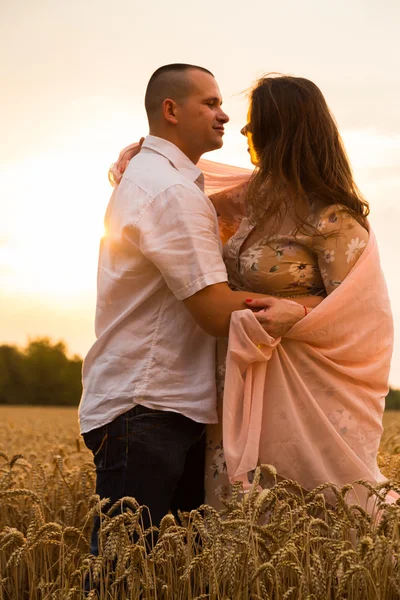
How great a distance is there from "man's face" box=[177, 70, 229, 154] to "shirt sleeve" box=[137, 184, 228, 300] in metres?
0.50

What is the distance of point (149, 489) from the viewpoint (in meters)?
3.54

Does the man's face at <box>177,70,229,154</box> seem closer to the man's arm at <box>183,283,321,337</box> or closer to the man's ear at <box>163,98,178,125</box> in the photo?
the man's ear at <box>163,98,178,125</box>

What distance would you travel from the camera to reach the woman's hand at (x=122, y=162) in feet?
13.7

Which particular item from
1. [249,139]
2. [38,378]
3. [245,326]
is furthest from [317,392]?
[38,378]

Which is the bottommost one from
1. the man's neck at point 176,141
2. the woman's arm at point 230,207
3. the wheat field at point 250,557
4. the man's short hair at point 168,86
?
the wheat field at point 250,557

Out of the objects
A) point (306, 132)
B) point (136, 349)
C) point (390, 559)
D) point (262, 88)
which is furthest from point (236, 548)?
point (262, 88)

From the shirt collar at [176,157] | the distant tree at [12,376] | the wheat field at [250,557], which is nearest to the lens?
the wheat field at [250,557]

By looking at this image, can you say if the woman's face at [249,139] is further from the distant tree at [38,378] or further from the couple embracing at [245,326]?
the distant tree at [38,378]

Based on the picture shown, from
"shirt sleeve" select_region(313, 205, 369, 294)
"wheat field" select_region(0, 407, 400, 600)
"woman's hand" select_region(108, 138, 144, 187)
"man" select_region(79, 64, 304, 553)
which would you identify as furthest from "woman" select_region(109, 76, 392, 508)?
"woman's hand" select_region(108, 138, 144, 187)

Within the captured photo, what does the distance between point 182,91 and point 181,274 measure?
1.10 metres

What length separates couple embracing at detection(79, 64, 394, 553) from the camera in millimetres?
3531

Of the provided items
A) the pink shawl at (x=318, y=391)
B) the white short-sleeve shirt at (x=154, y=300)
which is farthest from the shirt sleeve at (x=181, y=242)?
the pink shawl at (x=318, y=391)

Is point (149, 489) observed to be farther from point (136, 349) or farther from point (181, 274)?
point (181, 274)

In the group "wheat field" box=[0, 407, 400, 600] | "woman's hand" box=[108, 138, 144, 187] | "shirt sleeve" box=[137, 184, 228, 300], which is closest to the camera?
"wheat field" box=[0, 407, 400, 600]
